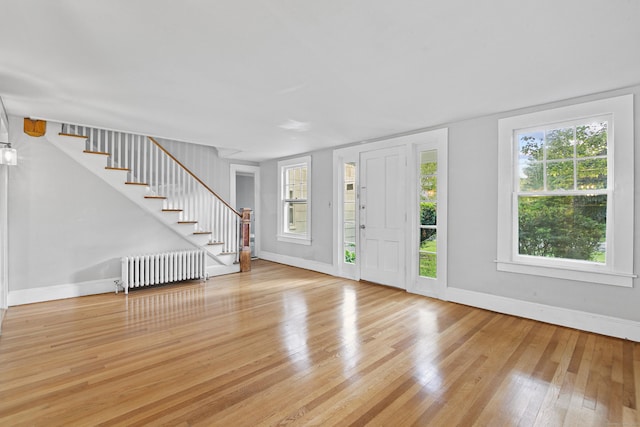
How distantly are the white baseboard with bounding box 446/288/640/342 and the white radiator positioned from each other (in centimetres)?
404

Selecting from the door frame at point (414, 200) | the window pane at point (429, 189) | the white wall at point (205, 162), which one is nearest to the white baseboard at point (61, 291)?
the white wall at point (205, 162)

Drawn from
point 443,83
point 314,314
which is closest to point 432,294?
point 314,314

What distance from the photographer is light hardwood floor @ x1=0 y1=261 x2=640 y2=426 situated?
1879mm

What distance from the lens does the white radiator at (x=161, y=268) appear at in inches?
180

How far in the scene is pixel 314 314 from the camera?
3621 millimetres

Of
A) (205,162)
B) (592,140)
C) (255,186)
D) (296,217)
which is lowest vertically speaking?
(296,217)

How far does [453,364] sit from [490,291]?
1.71m

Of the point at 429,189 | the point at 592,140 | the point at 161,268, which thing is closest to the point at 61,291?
the point at 161,268

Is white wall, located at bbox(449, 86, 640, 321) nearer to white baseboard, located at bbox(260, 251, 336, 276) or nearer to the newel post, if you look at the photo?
white baseboard, located at bbox(260, 251, 336, 276)

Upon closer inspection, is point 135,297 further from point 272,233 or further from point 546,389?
point 546,389

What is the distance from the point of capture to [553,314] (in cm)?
332

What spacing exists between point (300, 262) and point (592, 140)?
4.98 metres

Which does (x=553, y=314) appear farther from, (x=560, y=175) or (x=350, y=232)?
(x=350, y=232)

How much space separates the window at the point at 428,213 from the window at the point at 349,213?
1288mm
